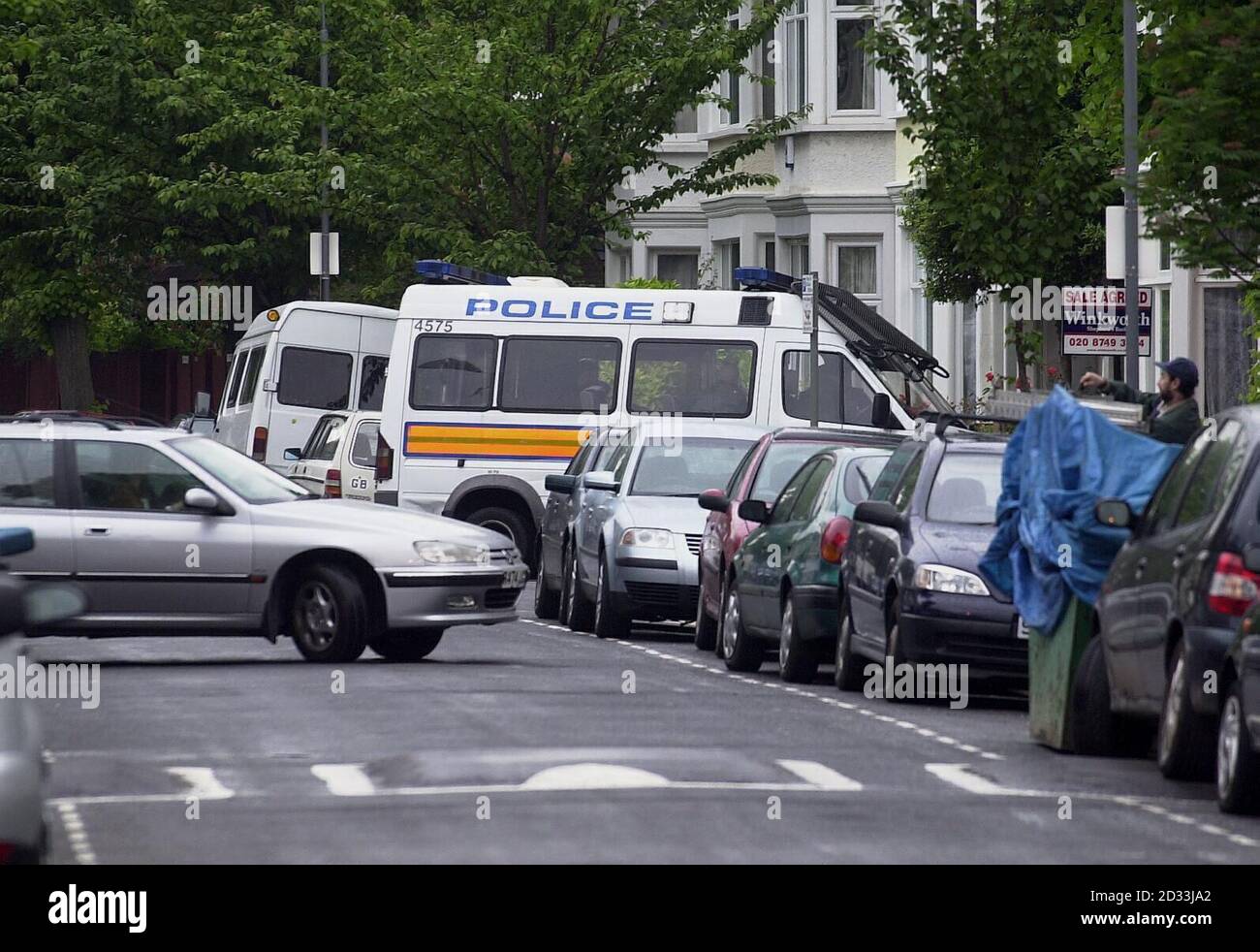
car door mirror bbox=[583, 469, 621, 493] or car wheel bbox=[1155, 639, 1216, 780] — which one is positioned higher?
car door mirror bbox=[583, 469, 621, 493]

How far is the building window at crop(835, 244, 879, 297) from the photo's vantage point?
41.9 metres

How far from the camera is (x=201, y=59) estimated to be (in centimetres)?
4562

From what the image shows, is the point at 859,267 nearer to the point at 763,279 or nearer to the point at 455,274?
the point at 455,274

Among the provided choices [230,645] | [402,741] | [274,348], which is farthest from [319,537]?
[274,348]

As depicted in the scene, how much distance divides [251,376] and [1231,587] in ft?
94.7

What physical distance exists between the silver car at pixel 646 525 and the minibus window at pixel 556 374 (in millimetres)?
5060

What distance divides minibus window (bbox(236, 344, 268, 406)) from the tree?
42.5 feet

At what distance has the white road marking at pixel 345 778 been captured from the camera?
1134cm

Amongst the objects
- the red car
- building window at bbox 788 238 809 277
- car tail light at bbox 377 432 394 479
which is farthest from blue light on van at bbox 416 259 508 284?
building window at bbox 788 238 809 277

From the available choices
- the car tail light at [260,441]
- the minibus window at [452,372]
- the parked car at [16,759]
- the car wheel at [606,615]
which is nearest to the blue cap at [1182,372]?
the car wheel at [606,615]

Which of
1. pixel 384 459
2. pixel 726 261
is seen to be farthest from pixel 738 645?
pixel 726 261

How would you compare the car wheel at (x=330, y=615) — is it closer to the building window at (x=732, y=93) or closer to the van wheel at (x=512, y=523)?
the van wheel at (x=512, y=523)

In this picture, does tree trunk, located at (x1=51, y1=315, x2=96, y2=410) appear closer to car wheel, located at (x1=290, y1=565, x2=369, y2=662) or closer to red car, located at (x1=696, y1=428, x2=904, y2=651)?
red car, located at (x1=696, y1=428, x2=904, y2=651)

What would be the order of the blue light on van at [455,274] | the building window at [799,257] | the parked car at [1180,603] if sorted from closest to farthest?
the parked car at [1180,603]
the blue light on van at [455,274]
the building window at [799,257]
